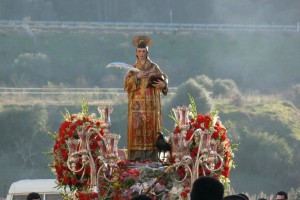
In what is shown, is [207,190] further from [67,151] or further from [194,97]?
[194,97]

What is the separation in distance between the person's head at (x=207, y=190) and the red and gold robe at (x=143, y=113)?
6.84 metres

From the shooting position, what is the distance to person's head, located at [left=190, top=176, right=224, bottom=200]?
16.8 metres

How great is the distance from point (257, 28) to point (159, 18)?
39.2 feet

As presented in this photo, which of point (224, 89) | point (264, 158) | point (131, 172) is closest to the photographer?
point (131, 172)

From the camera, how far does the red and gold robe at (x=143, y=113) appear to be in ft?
78.2

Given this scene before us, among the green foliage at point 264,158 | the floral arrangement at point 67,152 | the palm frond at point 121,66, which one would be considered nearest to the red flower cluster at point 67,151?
the floral arrangement at point 67,152

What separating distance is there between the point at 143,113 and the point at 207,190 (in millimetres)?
7053

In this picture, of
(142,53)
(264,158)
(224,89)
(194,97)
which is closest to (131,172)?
(142,53)

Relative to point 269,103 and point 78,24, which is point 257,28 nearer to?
point 78,24

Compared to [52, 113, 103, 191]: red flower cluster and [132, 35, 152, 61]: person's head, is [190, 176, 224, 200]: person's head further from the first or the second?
[132, 35, 152, 61]: person's head

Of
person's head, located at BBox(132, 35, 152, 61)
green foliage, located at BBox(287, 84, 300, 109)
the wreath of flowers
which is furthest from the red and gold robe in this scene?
green foliage, located at BBox(287, 84, 300, 109)

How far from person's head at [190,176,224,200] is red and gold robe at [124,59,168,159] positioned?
684 centimetres

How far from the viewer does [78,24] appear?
122 m

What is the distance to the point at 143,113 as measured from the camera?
23.9 meters
